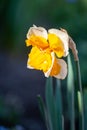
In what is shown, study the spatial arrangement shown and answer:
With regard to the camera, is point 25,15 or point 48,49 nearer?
point 48,49

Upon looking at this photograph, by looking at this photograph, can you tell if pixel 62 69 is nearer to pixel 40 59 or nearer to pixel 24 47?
pixel 40 59

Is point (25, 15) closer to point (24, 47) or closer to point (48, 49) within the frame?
point (24, 47)

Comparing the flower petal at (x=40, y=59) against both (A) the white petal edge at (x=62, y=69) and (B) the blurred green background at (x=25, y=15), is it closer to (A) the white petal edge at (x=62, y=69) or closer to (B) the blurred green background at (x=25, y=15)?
(A) the white petal edge at (x=62, y=69)

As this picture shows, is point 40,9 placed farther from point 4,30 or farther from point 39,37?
point 39,37

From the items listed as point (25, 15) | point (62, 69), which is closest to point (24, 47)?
point (25, 15)

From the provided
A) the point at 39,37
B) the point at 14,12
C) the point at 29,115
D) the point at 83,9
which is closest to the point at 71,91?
the point at 39,37

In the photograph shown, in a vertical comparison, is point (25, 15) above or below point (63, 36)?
above

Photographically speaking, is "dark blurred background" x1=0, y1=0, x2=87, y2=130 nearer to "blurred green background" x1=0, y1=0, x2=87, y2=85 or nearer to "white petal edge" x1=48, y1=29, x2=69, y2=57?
"blurred green background" x1=0, y1=0, x2=87, y2=85
